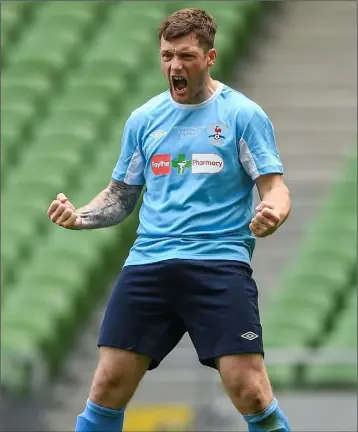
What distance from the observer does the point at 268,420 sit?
15.9 feet

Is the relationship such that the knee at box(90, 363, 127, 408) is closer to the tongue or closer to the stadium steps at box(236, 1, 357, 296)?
the tongue

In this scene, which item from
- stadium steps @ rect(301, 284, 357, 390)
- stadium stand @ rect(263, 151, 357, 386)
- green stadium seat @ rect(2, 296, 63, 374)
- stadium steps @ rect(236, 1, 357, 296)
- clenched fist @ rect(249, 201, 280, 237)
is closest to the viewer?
clenched fist @ rect(249, 201, 280, 237)

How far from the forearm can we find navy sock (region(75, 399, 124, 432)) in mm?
930

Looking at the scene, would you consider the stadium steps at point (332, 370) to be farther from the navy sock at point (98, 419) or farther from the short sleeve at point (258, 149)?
the short sleeve at point (258, 149)

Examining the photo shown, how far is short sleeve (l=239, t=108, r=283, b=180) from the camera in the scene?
15.8ft

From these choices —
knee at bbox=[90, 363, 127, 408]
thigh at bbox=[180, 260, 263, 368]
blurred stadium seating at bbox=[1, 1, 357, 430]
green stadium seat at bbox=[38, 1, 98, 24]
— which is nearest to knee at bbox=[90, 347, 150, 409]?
knee at bbox=[90, 363, 127, 408]

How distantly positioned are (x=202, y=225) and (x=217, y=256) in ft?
0.39

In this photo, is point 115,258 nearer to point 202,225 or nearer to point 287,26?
point 287,26

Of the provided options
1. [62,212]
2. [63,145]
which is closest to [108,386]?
[62,212]

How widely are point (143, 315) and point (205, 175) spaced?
21.1 inches

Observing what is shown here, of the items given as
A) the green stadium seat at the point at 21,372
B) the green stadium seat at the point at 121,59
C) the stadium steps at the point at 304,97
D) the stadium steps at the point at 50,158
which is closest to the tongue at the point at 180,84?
the green stadium seat at the point at 21,372

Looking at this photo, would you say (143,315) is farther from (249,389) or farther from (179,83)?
(179,83)

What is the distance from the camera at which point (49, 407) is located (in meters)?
9.00

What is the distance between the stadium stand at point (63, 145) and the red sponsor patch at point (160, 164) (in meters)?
3.81
